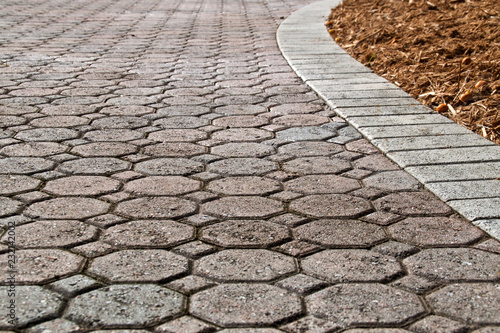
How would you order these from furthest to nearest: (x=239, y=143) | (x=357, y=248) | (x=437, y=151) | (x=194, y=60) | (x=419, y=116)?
(x=194, y=60) → (x=419, y=116) → (x=239, y=143) → (x=437, y=151) → (x=357, y=248)

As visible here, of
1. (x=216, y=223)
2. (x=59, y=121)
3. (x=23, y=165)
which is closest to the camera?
(x=216, y=223)

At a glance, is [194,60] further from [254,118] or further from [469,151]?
[469,151]

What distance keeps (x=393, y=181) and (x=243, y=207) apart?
834 mm

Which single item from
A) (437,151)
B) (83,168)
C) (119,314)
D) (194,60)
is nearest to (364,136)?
(437,151)

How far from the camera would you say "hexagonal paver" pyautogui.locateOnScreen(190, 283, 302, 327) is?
5.86 feet

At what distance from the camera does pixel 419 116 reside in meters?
3.89

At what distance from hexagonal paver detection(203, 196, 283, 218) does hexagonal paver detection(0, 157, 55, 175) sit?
1.01 meters

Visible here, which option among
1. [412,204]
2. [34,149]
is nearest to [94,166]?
[34,149]

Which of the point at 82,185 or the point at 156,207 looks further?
Answer: the point at 82,185

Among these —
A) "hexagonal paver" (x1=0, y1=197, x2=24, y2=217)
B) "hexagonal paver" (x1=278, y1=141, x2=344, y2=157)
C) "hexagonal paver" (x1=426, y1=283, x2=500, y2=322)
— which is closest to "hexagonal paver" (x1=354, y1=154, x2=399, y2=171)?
"hexagonal paver" (x1=278, y1=141, x2=344, y2=157)

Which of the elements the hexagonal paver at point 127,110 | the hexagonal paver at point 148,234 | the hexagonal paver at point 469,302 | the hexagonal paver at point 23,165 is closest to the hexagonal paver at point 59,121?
the hexagonal paver at point 127,110

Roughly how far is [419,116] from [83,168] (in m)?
2.27

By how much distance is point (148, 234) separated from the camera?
2.33 meters

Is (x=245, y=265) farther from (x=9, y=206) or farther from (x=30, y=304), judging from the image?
(x=9, y=206)
